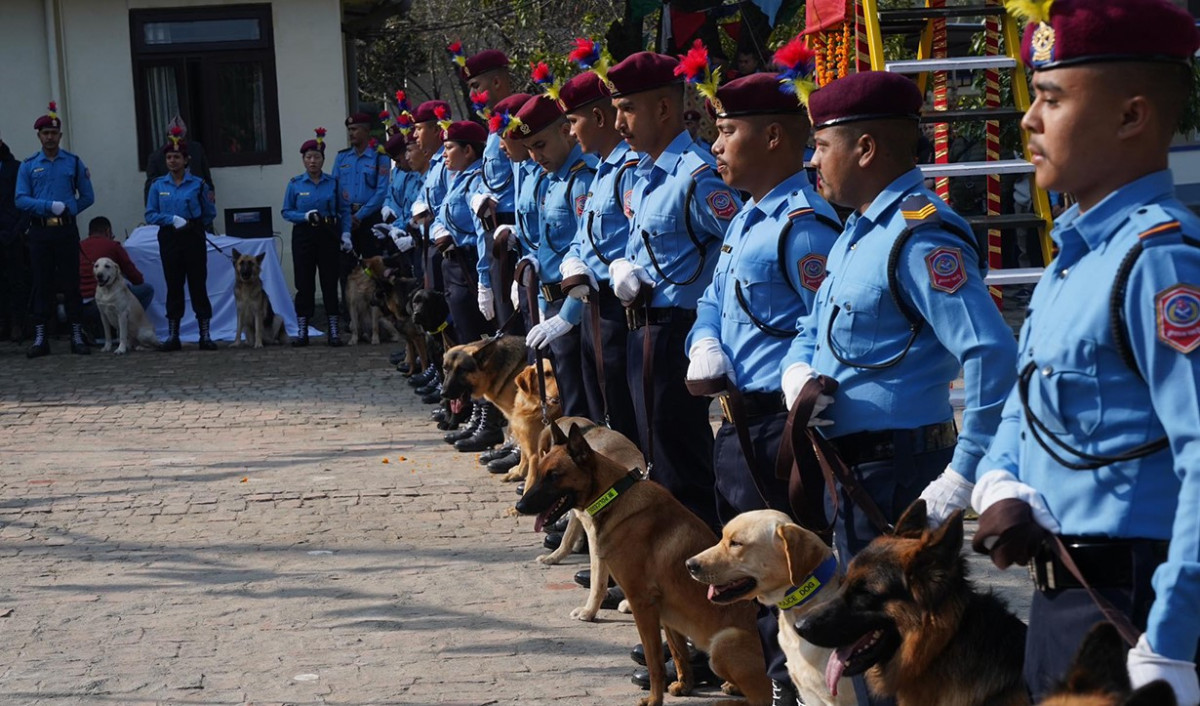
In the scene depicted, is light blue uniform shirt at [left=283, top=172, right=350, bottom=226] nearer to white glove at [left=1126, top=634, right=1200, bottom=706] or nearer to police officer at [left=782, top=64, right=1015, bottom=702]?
police officer at [left=782, top=64, right=1015, bottom=702]

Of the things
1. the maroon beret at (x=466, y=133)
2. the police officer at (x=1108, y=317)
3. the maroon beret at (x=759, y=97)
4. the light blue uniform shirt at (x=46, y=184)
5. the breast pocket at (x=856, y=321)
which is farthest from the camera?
the light blue uniform shirt at (x=46, y=184)

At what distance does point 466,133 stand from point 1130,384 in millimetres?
9758

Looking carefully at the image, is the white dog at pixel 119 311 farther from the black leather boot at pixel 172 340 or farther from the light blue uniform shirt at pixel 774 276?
the light blue uniform shirt at pixel 774 276

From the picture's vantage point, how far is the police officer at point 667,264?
6059 mm

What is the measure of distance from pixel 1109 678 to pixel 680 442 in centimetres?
391

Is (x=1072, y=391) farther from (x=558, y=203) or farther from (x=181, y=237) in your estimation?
(x=181, y=237)

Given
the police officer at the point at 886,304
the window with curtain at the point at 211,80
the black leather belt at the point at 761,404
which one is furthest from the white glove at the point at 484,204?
the window with curtain at the point at 211,80

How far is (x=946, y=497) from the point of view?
344 centimetres

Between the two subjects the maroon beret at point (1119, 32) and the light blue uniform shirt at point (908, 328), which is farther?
the light blue uniform shirt at point (908, 328)

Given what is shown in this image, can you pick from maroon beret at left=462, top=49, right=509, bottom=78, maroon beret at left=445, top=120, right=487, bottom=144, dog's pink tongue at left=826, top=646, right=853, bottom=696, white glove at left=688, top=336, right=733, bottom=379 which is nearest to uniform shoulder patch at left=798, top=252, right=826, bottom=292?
white glove at left=688, top=336, right=733, bottom=379

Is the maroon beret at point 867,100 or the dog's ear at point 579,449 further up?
the maroon beret at point 867,100

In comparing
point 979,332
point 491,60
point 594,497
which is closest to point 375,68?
point 491,60

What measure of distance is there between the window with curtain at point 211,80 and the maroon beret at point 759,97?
1673 centimetres

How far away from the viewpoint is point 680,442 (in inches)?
247
